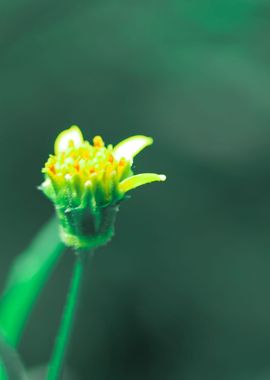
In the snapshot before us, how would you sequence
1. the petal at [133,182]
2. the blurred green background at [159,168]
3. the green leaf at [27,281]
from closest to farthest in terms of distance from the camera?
the petal at [133,182] → the green leaf at [27,281] → the blurred green background at [159,168]

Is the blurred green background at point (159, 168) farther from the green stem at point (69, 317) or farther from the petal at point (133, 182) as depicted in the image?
the petal at point (133, 182)

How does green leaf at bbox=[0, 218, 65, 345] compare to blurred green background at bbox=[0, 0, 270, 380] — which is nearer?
green leaf at bbox=[0, 218, 65, 345]

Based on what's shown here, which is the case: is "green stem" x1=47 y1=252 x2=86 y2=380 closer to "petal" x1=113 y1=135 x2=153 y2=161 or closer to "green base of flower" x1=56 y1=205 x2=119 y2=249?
"green base of flower" x1=56 y1=205 x2=119 y2=249

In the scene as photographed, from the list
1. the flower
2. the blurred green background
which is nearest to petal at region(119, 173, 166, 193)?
the flower

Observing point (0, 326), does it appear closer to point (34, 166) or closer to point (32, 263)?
point (32, 263)

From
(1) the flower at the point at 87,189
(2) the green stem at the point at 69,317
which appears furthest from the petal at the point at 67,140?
(2) the green stem at the point at 69,317

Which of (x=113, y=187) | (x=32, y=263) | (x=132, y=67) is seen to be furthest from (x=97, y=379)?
(x=132, y=67)
